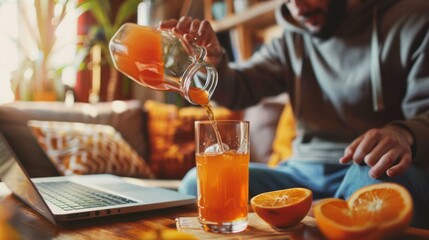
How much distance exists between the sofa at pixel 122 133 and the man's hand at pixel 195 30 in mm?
765

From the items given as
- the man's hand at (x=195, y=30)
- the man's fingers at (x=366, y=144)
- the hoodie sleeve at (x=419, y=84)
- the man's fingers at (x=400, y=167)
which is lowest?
the man's fingers at (x=400, y=167)

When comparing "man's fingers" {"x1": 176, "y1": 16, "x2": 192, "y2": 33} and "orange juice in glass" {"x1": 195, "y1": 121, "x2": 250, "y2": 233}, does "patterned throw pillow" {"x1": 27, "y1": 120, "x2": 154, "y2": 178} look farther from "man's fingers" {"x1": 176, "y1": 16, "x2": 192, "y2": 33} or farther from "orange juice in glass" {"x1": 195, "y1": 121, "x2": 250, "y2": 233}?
"orange juice in glass" {"x1": 195, "y1": 121, "x2": 250, "y2": 233}

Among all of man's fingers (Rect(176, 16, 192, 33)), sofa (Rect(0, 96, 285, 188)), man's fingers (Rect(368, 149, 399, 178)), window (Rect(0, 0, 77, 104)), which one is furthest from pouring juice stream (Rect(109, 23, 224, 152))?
window (Rect(0, 0, 77, 104))

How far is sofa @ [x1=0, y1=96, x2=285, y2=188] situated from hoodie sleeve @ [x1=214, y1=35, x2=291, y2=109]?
1.55ft

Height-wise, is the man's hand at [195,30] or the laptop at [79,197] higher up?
the man's hand at [195,30]

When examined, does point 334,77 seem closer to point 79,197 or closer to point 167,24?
point 167,24

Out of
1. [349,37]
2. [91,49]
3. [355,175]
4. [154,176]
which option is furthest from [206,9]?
[355,175]

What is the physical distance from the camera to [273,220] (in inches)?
26.2

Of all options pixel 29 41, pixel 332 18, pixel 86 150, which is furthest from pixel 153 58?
pixel 29 41

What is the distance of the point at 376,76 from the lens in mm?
1227

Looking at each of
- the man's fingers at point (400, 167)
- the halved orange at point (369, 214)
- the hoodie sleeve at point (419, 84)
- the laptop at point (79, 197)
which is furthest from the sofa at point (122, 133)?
the halved orange at point (369, 214)

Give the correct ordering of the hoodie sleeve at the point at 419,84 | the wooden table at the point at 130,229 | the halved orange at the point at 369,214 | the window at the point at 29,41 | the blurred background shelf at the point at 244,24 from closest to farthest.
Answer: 1. the halved orange at the point at 369,214
2. the wooden table at the point at 130,229
3. the hoodie sleeve at the point at 419,84
4. the blurred background shelf at the point at 244,24
5. the window at the point at 29,41

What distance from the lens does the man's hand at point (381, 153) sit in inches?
31.5

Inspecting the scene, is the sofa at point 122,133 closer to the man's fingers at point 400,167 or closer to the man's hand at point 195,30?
the man's hand at point 195,30
